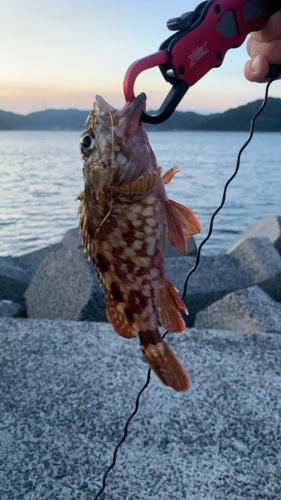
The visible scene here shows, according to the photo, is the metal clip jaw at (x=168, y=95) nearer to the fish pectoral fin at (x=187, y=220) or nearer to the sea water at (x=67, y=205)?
the fish pectoral fin at (x=187, y=220)

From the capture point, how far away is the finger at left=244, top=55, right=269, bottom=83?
1.74 meters

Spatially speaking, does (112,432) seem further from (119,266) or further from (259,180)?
(259,180)

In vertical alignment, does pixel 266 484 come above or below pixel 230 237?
above

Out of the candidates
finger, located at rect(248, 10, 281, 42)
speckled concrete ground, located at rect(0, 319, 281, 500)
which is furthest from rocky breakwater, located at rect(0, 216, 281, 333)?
finger, located at rect(248, 10, 281, 42)

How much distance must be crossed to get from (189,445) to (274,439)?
620 mm

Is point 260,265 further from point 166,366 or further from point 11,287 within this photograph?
point 166,366

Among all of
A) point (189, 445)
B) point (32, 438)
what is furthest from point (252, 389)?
point (32, 438)

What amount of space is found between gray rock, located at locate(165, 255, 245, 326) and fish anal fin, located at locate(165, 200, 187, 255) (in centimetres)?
367

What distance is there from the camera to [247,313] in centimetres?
423

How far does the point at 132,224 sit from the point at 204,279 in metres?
4.10

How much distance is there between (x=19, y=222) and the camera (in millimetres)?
16000

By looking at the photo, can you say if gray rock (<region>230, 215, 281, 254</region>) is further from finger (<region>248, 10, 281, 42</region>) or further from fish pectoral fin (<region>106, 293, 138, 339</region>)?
fish pectoral fin (<region>106, 293, 138, 339</region>)

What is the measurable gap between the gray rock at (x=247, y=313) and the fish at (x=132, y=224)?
3.07m

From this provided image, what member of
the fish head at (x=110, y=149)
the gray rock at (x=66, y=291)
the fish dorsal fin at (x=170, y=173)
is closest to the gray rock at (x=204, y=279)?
the gray rock at (x=66, y=291)
